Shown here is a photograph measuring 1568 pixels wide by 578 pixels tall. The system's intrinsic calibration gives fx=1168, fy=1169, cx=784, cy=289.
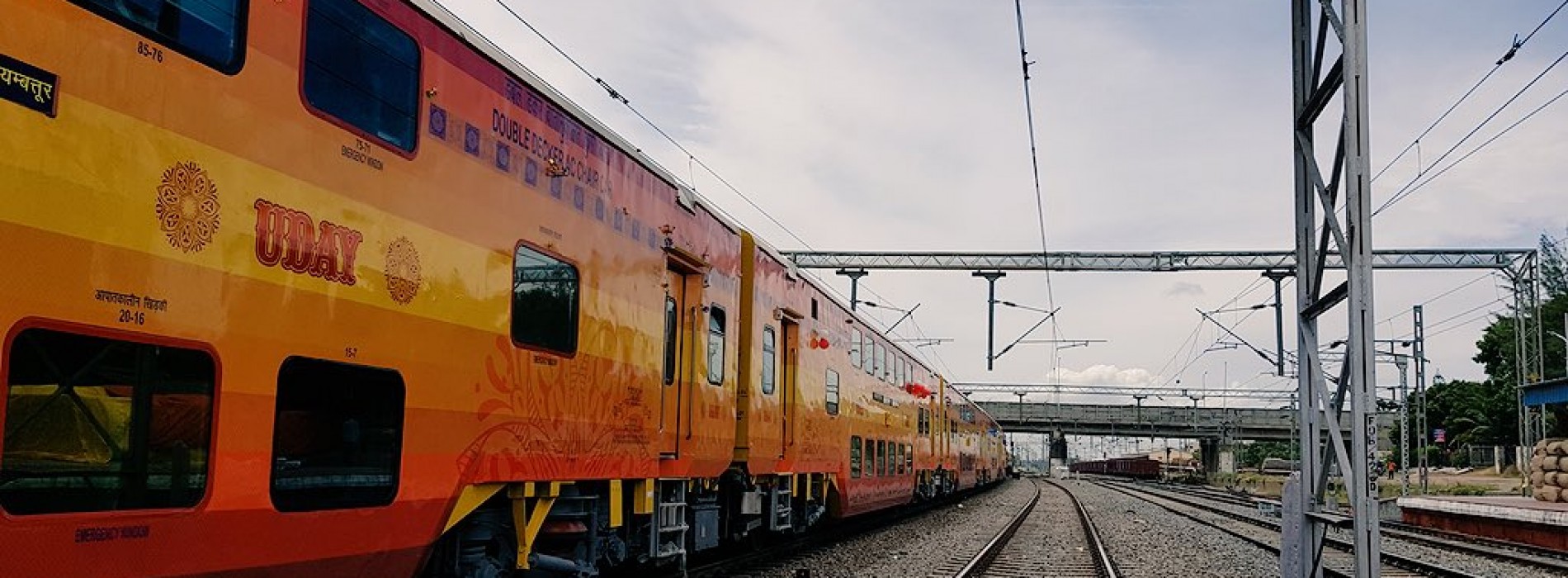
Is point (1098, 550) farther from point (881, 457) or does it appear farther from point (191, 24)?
point (191, 24)

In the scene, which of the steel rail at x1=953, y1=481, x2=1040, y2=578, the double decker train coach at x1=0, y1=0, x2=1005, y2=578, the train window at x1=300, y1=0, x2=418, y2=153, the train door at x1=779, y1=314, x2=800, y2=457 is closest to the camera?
the double decker train coach at x1=0, y1=0, x2=1005, y2=578

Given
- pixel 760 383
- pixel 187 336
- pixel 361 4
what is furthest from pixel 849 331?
pixel 187 336

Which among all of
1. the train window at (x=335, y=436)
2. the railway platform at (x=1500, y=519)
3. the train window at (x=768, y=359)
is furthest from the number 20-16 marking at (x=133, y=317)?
the railway platform at (x=1500, y=519)

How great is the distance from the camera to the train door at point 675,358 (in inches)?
402

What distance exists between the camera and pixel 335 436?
5840 mm

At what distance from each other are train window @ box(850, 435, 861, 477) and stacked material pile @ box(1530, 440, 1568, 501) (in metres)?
18.6

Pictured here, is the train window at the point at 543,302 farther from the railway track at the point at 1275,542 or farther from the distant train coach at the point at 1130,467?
the distant train coach at the point at 1130,467

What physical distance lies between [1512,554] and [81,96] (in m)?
20.5

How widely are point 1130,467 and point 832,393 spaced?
78.7 metres

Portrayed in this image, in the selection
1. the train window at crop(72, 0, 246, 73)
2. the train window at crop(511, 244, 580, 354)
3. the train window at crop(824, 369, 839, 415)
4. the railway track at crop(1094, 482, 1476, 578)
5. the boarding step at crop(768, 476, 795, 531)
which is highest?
the train window at crop(72, 0, 246, 73)

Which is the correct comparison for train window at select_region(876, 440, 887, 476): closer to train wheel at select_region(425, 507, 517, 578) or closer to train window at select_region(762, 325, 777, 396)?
train window at select_region(762, 325, 777, 396)

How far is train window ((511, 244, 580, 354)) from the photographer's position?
757 cm

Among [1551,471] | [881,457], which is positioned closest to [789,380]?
[881,457]

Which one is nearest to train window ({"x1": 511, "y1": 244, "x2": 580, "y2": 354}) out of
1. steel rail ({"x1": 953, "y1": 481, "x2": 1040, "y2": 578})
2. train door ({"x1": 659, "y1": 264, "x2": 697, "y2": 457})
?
train door ({"x1": 659, "y1": 264, "x2": 697, "y2": 457})
